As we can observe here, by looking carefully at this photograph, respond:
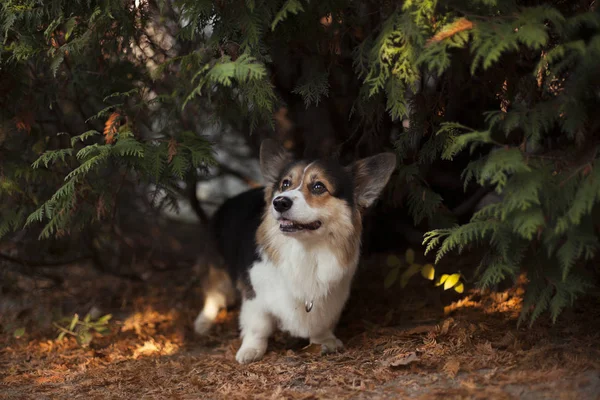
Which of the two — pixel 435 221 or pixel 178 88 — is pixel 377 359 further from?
pixel 178 88

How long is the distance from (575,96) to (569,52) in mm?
216

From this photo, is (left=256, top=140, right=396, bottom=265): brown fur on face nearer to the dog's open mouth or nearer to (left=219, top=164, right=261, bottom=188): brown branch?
the dog's open mouth

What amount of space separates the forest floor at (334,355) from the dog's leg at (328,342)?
61 mm

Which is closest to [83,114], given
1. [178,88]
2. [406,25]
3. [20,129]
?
[20,129]

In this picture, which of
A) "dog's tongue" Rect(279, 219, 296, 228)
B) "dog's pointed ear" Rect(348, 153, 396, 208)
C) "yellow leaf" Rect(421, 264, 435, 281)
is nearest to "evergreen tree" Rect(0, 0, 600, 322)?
"dog's pointed ear" Rect(348, 153, 396, 208)

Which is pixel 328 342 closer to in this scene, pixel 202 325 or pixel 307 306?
pixel 307 306

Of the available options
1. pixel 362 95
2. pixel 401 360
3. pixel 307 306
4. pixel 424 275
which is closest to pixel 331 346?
pixel 307 306

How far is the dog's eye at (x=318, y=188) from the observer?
11.8 feet

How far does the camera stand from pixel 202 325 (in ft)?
15.7

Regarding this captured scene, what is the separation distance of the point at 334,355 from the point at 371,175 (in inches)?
47.3

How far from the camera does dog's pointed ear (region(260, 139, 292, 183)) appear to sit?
3.98m

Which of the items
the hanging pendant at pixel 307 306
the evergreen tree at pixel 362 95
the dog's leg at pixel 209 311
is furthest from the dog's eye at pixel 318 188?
the dog's leg at pixel 209 311

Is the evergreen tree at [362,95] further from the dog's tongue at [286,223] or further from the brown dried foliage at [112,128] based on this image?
the dog's tongue at [286,223]

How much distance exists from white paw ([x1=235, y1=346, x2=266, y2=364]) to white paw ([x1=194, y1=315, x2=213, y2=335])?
3.09ft
